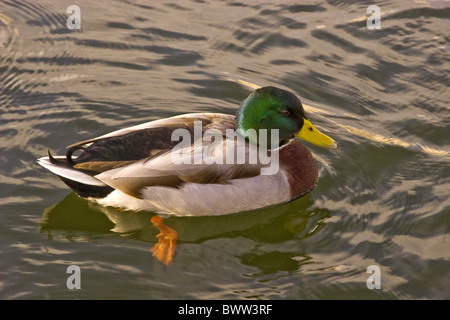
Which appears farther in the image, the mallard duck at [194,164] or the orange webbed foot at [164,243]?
the mallard duck at [194,164]

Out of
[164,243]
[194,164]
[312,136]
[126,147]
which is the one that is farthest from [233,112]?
[164,243]

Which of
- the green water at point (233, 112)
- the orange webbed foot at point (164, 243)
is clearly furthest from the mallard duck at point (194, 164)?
the green water at point (233, 112)

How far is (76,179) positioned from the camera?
19.2 ft

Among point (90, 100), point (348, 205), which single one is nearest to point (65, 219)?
point (90, 100)

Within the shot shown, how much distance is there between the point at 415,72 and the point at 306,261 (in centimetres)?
346

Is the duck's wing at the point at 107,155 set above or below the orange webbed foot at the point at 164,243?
above

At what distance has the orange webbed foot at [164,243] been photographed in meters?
5.66

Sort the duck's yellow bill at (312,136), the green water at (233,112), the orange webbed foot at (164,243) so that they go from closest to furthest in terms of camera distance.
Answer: the green water at (233,112)
the orange webbed foot at (164,243)
the duck's yellow bill at (312,136)

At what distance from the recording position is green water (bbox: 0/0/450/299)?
5480 mm

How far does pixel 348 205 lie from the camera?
6.31 meters

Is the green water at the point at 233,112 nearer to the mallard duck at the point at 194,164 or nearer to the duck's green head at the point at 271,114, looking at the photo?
the mallard duck at the point at 194,164

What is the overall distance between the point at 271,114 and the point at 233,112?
1482 millimetres

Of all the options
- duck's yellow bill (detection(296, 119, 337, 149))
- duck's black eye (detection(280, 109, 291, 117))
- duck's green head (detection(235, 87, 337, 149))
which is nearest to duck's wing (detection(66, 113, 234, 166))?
duck's green head (detection(235, 87, 337, 149))

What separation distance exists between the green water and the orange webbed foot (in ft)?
0.21
